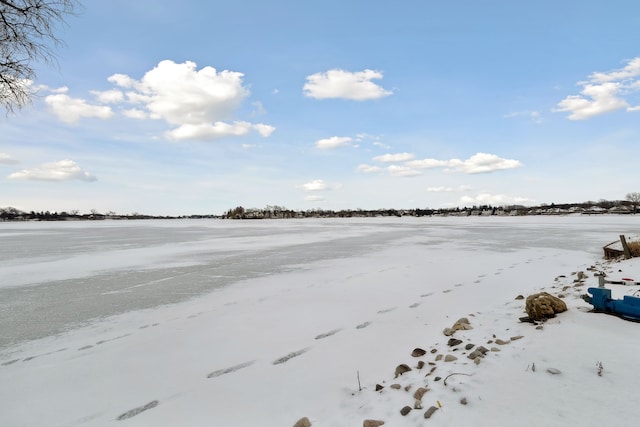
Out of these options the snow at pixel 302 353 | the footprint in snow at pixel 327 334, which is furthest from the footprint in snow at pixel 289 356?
the footprint in snow at pixel 327 334

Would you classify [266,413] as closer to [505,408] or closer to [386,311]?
[505,408]

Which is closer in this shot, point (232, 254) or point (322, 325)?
point (322, 325)

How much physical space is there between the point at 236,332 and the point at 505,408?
4.23 meters

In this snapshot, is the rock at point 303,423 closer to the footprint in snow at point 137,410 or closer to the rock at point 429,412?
the rock at point 429,412

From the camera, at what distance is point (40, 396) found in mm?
4121

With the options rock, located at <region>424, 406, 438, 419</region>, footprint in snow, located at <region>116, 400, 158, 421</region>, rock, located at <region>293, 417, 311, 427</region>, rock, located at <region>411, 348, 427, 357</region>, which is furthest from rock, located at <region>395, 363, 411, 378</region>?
footprint in snow, located at <region>116, 400, 158, 421</region>

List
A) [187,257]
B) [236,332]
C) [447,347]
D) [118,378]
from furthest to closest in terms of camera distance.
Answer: [187,257] < [236,332] < [447,347] < [118,378]

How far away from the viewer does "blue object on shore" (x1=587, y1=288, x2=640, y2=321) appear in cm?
473

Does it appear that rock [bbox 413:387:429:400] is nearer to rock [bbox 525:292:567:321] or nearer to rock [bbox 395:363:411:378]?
rock [bbox 395:363:411:378]

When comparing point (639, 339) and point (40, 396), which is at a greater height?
point (639, 339)

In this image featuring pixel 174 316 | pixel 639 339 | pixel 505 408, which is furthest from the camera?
pixel 174 316

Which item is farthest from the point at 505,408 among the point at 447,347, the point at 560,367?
the point at 447,347

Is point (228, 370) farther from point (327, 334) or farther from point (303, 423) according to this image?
point (327, 334)

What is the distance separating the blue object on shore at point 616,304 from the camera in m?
4.73
